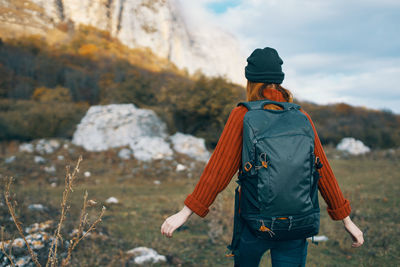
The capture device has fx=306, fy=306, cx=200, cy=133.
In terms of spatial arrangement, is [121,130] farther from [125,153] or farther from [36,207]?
[36,207]

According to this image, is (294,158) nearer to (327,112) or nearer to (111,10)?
(327,112)

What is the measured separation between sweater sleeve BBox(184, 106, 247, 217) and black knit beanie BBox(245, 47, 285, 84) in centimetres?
21

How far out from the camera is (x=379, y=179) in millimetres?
8797

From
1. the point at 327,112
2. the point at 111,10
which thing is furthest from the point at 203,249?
the point at 111,10

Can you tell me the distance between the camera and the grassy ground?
149 inches

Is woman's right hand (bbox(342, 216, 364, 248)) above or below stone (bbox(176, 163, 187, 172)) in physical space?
above

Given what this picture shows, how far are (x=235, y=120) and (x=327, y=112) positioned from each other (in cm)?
2369

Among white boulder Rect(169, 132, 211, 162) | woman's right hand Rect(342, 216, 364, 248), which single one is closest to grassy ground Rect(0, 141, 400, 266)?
white boulder Rect(169, 132, 211, 162)

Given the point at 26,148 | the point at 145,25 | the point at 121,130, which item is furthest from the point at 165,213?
the point at 145,25

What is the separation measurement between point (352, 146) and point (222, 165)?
644 inches

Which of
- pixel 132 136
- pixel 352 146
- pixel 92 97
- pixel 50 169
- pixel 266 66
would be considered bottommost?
pixel 50 169

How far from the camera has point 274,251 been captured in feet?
5.09

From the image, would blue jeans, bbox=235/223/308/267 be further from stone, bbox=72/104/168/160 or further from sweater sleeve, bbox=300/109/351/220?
stone, bbox=72/104/168/160

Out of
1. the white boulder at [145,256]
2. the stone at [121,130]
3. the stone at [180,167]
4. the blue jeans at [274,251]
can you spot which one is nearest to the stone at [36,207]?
the white boulder at [145,256]
